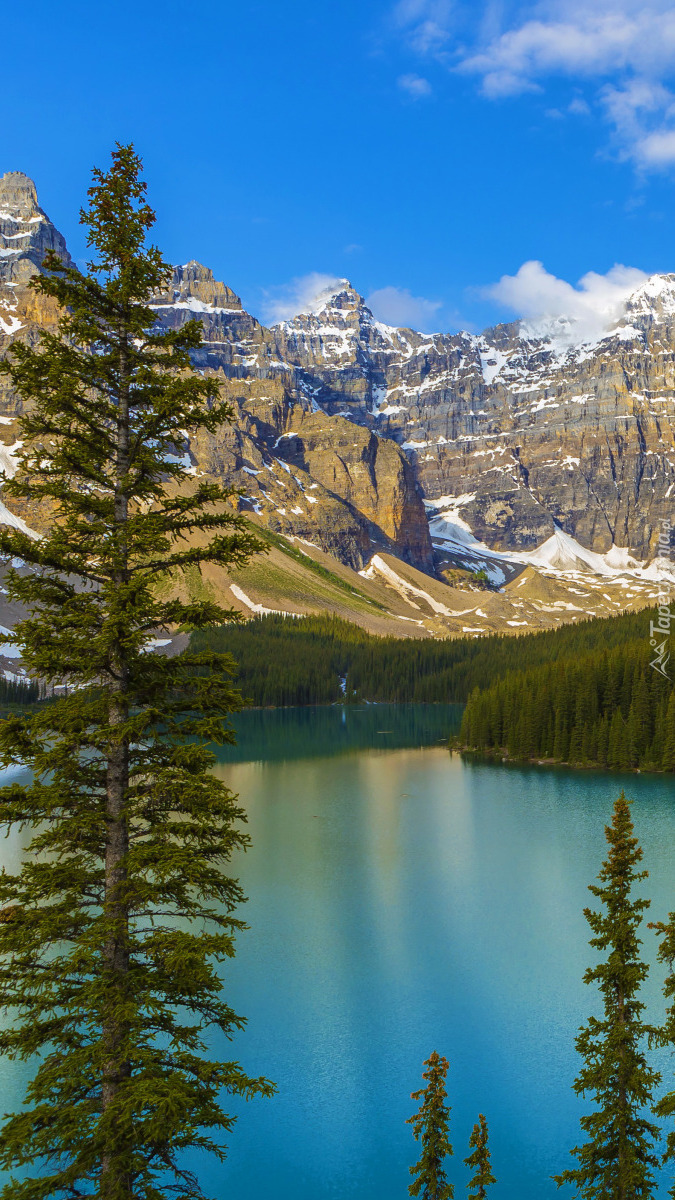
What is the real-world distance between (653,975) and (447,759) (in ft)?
220

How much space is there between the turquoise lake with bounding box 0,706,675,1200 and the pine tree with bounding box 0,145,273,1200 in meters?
14.1

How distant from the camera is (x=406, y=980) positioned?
34344 mm

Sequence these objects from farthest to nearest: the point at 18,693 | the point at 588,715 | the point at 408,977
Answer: the point at 18,693 < the point at 588,715 < the point at 408,977

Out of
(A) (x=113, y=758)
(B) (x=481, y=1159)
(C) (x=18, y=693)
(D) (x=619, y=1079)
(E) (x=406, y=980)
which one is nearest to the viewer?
(A) (x=113, y=758)

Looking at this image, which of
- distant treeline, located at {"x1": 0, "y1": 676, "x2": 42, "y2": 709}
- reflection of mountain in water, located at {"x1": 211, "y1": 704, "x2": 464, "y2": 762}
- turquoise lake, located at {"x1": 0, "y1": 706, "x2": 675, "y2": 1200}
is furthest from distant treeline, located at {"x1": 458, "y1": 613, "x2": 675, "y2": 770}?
distant treeline, located at {"x1": 0, "y1": 676, "x2": 42, "y2": 709}

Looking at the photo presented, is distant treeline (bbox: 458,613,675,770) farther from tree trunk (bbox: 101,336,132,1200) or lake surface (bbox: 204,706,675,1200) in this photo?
tree trunk (bbox: 101,336,132,1200)

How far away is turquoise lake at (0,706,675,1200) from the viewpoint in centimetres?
2353

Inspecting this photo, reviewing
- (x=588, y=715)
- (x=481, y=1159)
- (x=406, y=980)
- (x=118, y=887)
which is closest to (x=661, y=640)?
(x=588, y=715)

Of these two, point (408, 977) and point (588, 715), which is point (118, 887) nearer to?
point (408, 977)

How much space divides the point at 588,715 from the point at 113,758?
9277 cm

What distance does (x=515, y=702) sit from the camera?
107 meters

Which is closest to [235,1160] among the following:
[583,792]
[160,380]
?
[160,380]

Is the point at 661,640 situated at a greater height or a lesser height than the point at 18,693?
greater

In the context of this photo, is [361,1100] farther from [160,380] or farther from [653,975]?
[160,380]
